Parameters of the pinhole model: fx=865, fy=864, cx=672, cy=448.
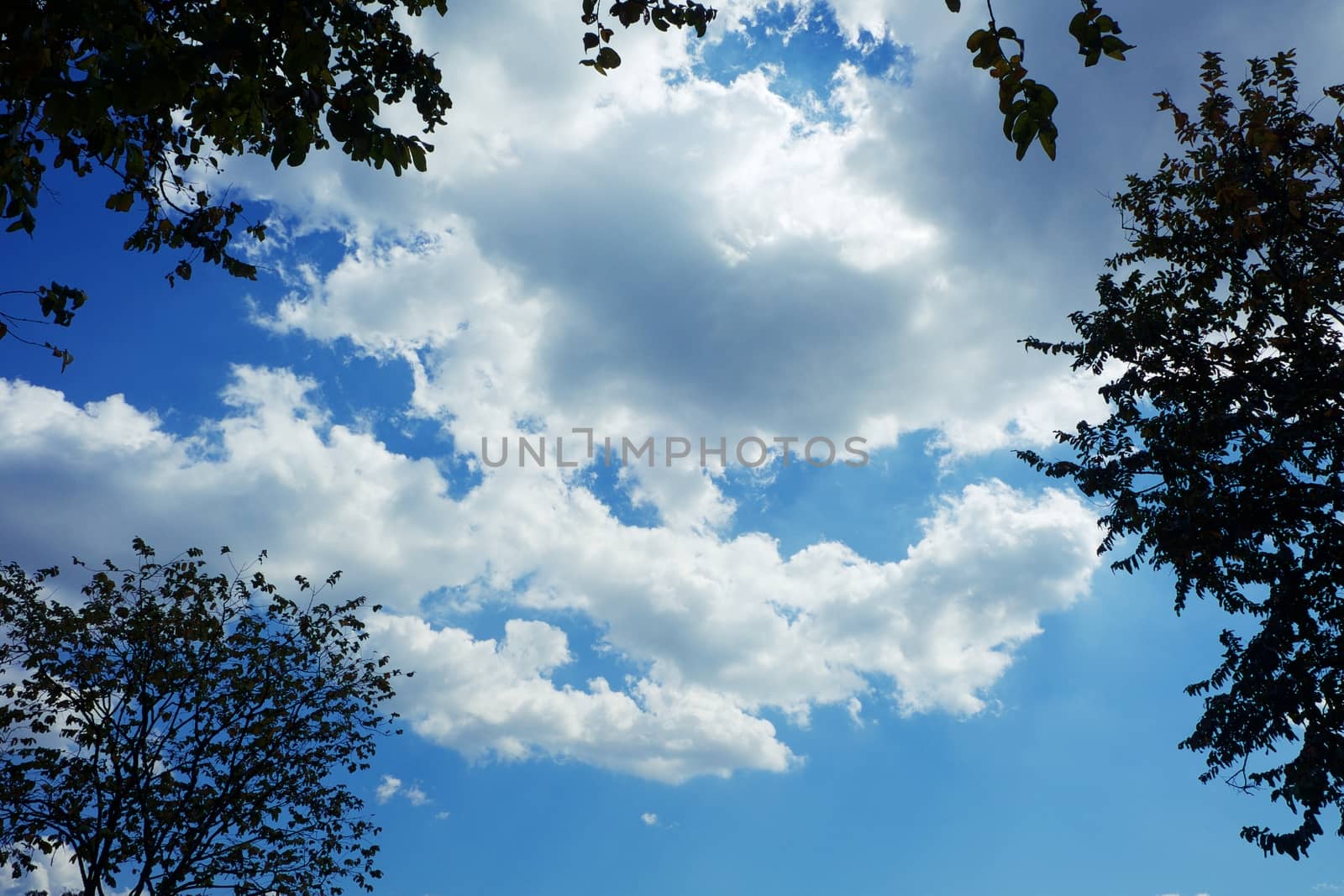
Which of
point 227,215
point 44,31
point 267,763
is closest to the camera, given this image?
point 44,31

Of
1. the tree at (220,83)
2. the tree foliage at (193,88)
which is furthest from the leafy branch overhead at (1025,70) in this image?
the tree foliage at (193,88)

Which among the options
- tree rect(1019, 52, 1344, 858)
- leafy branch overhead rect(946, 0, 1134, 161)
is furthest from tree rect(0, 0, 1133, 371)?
tree rect(1019, 52, 1344, 858)

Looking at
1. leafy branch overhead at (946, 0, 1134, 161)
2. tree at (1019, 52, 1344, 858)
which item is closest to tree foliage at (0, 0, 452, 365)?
leafy branch overhead at (946, 0, 1134, 161)

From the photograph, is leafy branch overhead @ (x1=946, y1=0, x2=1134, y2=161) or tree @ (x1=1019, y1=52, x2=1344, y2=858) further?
tree @ (x1=1019, y1=52, x2=1344, y2=858)

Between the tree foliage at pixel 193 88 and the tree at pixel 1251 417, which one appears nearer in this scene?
the tree foliage at pixel 193 88

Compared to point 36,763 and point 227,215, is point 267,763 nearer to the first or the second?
point 36,763

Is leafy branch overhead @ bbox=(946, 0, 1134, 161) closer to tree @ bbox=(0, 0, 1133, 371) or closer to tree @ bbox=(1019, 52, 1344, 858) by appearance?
tree @ bbox=(0, 0, 1133, 371)

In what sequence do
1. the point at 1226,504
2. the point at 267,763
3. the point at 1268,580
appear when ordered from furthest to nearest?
the point at 267,763, the point at 1268,580, the point at 1226,504

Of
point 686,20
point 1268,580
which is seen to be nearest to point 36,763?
point 686,20

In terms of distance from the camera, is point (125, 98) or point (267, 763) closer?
point (125, 98)

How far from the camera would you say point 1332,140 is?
41.0 ft

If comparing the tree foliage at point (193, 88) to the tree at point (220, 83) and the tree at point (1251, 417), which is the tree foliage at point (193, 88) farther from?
the tree at point (1251, 417)

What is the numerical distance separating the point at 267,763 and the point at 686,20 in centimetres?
1774

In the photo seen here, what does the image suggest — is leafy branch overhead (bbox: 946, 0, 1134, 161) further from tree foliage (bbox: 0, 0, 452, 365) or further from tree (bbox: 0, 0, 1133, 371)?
tree foliage (bbox: 0, 0, 452, 365)
